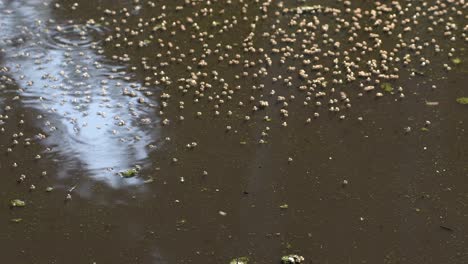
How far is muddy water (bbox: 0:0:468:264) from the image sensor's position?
4023 millimetres

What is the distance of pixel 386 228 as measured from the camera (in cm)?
407

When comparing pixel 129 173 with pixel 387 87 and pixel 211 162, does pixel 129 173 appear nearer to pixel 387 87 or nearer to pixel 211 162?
pixel 211 162

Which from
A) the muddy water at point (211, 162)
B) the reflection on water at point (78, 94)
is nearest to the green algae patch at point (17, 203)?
the muddy water at point (211, 162)

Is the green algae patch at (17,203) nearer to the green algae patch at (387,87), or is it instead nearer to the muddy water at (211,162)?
the muddy water at (211,162)

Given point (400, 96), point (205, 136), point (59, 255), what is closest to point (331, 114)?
point (400, 96)

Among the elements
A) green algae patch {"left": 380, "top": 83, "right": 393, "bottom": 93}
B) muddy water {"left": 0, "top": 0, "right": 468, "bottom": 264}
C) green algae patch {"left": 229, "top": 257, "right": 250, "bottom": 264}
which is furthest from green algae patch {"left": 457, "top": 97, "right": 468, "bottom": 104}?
green algae patch {"left": 229, "top": 257, "right": 250, "bottom": 264}

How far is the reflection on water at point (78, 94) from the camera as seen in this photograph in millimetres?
4707

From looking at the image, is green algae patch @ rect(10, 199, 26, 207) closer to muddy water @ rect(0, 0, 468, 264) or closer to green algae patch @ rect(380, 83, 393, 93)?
muddy water @ rect(0, 0, 468, 264)

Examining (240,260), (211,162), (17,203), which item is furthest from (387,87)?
(17,203)

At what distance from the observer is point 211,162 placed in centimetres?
459

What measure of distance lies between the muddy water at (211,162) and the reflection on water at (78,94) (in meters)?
0.01

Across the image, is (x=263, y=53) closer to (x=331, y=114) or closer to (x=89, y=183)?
(x=331, y=114)

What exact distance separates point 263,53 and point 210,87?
2.22 feet

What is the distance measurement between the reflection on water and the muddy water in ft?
0.05
